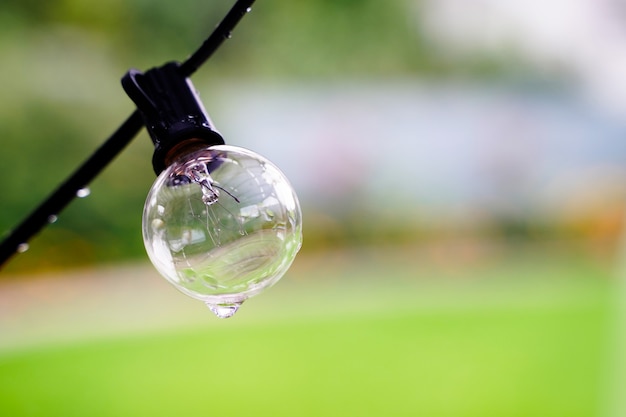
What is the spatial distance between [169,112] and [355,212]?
4860 millimetres

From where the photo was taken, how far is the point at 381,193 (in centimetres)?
548

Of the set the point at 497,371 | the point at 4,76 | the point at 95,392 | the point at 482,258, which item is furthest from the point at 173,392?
the point at 482,258

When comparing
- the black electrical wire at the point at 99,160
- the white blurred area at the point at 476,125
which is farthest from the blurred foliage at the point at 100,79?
the black electrical wire at the point at 99,160

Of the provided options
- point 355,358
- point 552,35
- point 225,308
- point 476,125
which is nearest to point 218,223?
point 225,308

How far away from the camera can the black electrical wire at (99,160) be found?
521 millimetres

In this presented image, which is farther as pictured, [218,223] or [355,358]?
[355,358]

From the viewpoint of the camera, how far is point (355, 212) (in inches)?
211

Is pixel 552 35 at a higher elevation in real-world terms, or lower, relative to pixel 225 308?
higher

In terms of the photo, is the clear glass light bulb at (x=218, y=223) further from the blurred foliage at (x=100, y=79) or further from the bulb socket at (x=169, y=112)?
the blurred foliage at (x=100, y=79)

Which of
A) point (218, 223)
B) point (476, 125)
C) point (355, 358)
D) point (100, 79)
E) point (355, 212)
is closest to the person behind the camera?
point (218, 223)

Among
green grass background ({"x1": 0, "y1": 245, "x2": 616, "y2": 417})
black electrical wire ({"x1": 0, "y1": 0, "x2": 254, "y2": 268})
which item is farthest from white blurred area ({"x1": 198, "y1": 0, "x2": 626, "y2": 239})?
black electrical wire ({"x1": 0, "y1": 0, "x2": 254, "y2": 268})

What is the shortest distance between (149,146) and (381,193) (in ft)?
5.39

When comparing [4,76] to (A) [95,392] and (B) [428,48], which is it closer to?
(A) [95,392]

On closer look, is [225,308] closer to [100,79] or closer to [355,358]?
[355,358]
